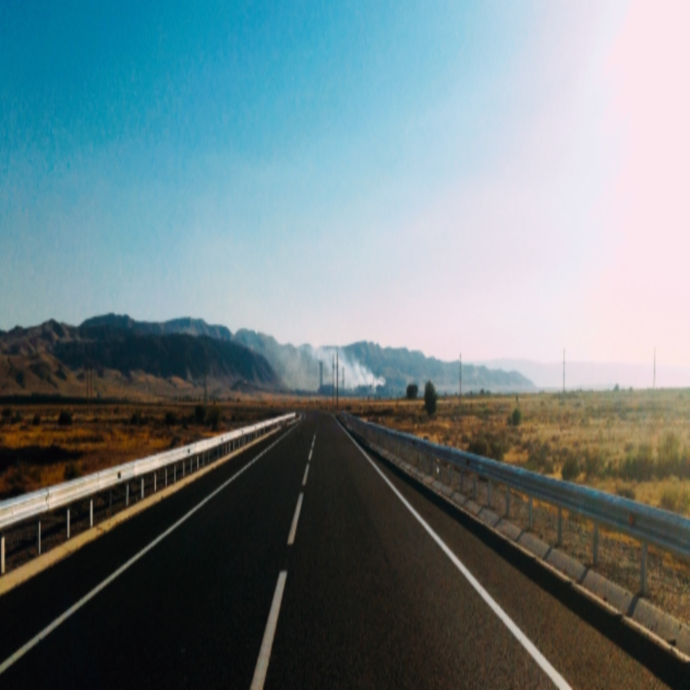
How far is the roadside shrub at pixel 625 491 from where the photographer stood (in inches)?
658

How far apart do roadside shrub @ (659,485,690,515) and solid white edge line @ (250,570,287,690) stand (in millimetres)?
9922

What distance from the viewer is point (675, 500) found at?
15.6 metres

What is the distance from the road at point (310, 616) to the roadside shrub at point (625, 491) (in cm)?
600

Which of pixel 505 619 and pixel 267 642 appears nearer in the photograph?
pixel 267 642

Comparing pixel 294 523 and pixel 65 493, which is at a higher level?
pixel 65 493

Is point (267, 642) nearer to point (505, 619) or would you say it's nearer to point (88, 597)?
point (505, 619)

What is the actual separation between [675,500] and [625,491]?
1.79 meters

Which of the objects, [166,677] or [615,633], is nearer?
[166,677]

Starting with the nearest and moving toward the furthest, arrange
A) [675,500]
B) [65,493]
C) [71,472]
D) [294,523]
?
[65,493]
[294,523]
[675,500]
[71,472]

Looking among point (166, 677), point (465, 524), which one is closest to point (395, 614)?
point (166, 677)

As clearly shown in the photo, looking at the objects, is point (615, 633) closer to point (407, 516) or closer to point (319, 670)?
point (319, 670)

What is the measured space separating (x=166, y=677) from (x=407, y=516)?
8.66 meters

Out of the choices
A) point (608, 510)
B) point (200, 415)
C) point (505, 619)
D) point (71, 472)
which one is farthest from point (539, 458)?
point (200, 415)

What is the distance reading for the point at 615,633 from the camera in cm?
677
